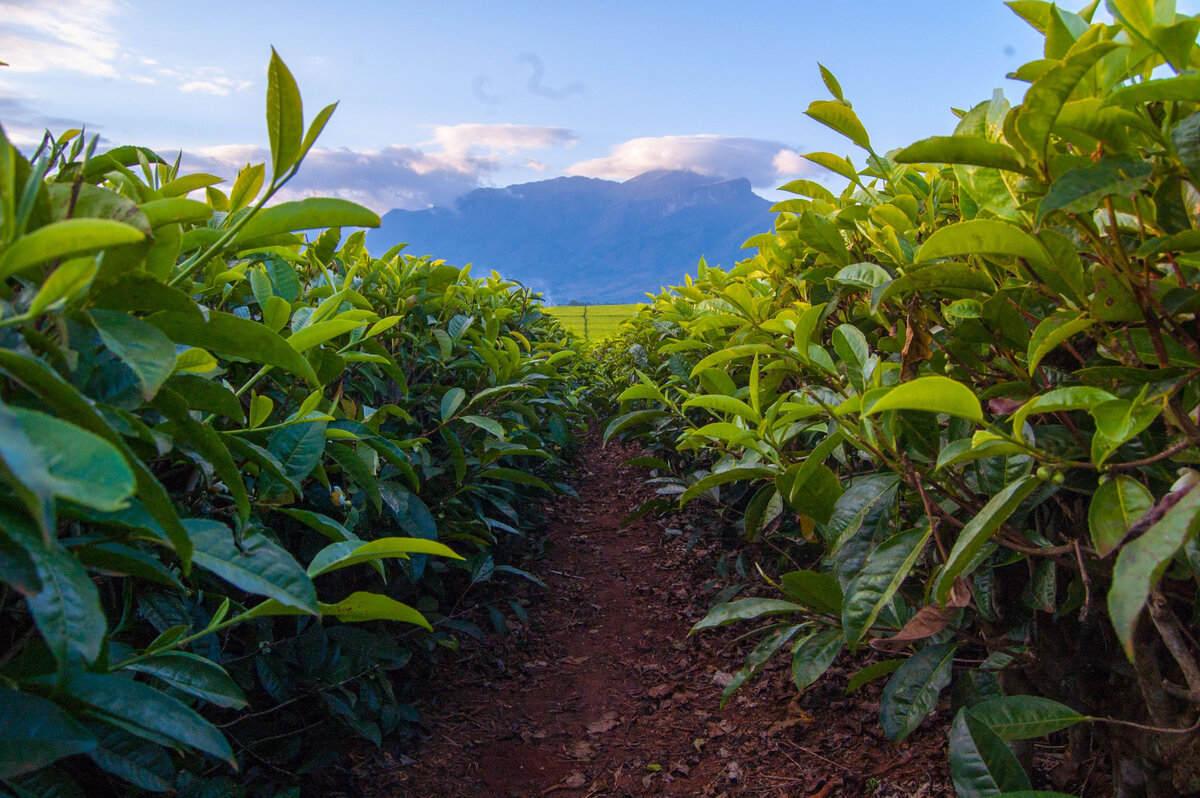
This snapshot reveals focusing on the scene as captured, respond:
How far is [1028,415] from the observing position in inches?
45.7

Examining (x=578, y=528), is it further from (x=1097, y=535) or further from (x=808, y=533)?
(x=1097, y=535)

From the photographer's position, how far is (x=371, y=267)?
315 centimetres

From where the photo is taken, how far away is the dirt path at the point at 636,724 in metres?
2.43

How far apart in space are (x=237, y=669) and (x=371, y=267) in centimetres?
181

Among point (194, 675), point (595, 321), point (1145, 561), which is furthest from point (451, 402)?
point (595, 321)

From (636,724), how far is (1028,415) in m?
2.33

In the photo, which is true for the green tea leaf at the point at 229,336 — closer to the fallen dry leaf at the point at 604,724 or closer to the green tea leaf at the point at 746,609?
the green tea leaf at the point at 746,609

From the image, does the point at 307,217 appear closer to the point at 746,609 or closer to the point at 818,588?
the point at 818,588

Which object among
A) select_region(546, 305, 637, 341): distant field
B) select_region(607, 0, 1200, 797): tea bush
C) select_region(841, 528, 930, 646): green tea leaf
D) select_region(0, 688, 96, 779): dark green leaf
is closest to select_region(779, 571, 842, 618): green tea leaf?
select_region(607, 0, 1200, 797): tea bush

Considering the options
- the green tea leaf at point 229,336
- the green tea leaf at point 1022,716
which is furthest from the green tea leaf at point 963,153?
the green tea leaf at point 1022,716

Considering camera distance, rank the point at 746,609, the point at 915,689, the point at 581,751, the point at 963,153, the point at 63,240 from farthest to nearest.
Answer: the point at 581,751, the point at 746,609, the point at 915,689, the point at 963,153, the point at 63,240

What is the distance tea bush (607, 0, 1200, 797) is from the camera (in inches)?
37.3

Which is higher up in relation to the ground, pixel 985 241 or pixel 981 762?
pixel 985 241

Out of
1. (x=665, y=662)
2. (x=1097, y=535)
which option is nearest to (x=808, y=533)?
(x=1097, y=535)
